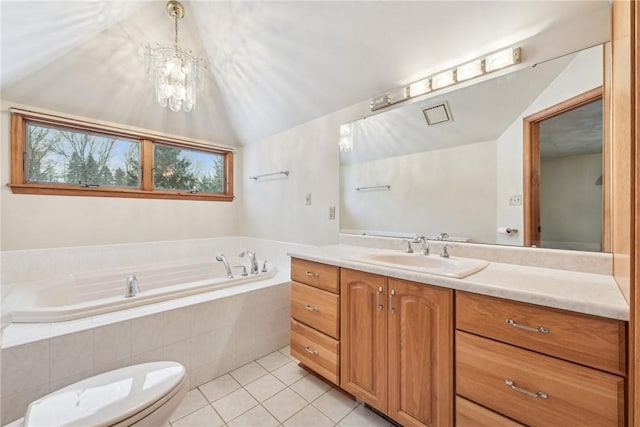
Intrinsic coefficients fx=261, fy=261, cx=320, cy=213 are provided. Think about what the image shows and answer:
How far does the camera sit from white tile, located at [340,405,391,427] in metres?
1.39

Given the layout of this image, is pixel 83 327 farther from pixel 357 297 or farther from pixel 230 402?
pixel 357 297

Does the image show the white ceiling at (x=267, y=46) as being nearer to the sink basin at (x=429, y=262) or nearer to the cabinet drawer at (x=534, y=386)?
the sink basin at (x=429, y=262)

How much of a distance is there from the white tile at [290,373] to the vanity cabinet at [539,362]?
1.07 meters

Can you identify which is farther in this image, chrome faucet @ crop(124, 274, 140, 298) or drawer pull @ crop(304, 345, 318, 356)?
chrome faucet @ crop(124, 274, 140, 298)

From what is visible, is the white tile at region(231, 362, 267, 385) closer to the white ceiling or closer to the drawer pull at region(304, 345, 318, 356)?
the drawer pull at region(304, 345, 318, 356)

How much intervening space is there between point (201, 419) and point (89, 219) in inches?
80.7

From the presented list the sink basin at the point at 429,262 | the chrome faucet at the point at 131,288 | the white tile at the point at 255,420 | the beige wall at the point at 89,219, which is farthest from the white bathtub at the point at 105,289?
the sink basin at the point at 429,262

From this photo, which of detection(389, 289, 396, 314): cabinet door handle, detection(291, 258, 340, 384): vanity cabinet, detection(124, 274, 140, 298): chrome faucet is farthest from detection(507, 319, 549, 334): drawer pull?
detection(124, 274, 140, 298): chrome faucet

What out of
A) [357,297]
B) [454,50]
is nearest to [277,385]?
[357,297]

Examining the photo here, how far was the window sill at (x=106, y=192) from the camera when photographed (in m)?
2.14

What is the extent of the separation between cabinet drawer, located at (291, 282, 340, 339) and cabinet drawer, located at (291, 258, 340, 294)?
35 mm

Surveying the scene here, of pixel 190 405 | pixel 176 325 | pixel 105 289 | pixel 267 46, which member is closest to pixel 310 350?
pixel 190 405

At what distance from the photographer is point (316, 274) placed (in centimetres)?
166

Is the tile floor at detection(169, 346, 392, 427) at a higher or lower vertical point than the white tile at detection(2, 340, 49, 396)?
lower
